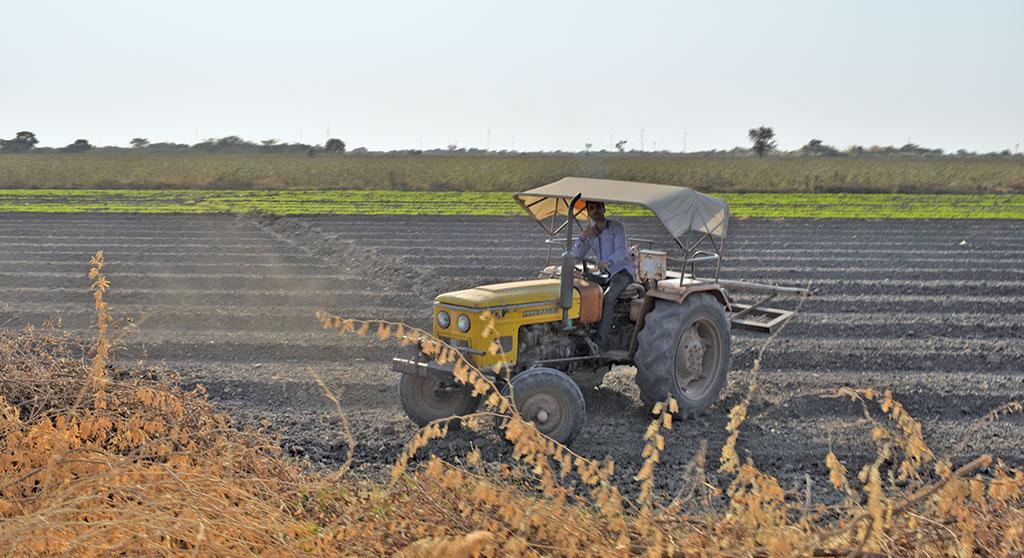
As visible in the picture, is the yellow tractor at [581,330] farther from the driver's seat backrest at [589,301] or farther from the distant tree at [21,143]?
the distant tree at [21,143]

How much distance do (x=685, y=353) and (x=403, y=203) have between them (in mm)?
19632

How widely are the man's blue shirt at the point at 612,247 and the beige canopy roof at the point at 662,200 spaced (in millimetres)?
238

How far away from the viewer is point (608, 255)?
7.78 metres

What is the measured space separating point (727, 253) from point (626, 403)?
960 centimetres

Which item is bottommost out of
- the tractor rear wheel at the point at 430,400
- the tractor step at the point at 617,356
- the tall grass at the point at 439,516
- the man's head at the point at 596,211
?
the tractor rear wheel at the point at 430,400

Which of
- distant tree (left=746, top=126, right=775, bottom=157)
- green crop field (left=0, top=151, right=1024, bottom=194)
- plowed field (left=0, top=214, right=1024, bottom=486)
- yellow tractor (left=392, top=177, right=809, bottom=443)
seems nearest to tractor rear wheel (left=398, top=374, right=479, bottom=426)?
yellow tractor (left=392, top=177, right=809, bottom=443)

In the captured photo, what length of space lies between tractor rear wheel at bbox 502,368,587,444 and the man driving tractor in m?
0.94

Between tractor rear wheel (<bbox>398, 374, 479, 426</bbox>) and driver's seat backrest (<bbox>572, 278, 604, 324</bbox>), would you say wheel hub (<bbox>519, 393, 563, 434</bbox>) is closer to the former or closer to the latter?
tractor rear wheel (<bbox>398, 374, 479, 426</bbox>)

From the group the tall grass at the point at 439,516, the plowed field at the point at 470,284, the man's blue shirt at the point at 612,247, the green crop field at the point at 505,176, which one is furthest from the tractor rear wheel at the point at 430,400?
the green crop field at the point at 505,176

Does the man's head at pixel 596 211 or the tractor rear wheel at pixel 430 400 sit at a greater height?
the man's head at pixel 596 211

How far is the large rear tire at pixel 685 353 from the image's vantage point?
299 inches

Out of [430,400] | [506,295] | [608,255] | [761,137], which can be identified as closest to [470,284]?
[608,255]

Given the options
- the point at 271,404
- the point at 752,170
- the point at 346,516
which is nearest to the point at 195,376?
the point at 271,404

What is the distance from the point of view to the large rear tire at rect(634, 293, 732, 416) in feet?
24.9
